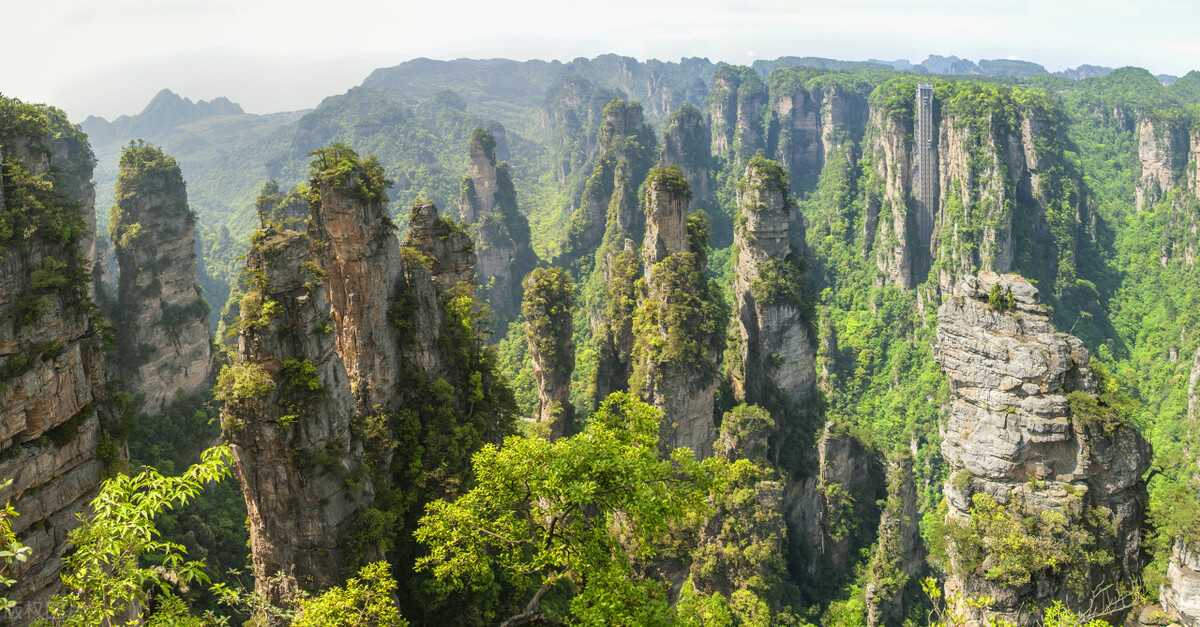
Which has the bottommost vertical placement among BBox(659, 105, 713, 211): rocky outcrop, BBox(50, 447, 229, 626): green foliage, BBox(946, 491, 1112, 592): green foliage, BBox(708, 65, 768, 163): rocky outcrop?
BBox(946, 491, 1112, 592): green foliage

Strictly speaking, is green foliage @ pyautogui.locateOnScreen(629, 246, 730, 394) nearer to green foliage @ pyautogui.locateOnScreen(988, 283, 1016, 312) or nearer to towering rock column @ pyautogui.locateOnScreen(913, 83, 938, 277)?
green foliage @ pyautogui.locateOnScreen(988, 283, 1016, 312)

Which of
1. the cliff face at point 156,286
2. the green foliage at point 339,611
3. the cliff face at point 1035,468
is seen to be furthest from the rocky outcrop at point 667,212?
the green foliage at point 339,611

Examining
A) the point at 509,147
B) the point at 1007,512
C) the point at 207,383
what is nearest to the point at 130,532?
the point at 1007,512

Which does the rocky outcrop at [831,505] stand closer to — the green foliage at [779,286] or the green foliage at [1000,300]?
the green foliage at [779,286]

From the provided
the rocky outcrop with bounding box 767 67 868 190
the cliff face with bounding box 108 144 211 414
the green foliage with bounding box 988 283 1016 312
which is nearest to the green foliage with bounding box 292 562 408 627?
the green foliage with bounding box 988 283 1016 312

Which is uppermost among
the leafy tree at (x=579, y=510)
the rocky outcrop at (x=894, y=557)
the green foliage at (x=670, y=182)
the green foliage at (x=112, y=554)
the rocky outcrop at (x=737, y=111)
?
the rocky outcrop at (x=737, y=111)

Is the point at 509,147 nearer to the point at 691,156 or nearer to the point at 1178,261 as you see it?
the point at 691,156
